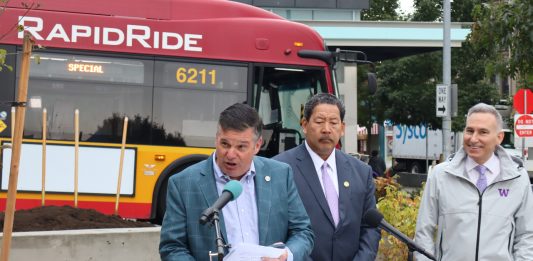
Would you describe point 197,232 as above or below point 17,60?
below

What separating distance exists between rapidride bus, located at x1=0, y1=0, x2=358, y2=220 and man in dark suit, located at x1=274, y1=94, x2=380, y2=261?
7787 mm

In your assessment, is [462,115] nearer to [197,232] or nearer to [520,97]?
[520,97]

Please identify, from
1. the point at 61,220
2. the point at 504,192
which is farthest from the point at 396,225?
the point at 61,220

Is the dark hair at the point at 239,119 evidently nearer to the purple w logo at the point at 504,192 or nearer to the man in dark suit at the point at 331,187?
the man in dark suit at the point at 331,187

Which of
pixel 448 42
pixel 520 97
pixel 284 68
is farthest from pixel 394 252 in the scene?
pixel 448 42

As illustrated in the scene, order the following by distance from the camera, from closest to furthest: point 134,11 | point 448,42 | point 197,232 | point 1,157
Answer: point 197,232, point 1,157, point 134,11, point 448,42

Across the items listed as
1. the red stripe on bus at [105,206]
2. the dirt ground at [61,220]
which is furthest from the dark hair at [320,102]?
the red stripe on bus at [105,206]

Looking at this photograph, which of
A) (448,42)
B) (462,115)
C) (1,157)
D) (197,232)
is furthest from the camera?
(462,115)

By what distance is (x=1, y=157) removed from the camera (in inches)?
458

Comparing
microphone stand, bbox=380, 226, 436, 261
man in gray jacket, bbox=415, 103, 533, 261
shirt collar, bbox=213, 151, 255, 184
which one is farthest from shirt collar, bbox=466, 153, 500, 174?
shirt collar, bbox=213, 151, 255, 184

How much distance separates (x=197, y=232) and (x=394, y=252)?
3624mm

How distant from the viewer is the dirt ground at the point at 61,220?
8.34 m

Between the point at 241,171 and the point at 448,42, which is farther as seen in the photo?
the point at 448,42

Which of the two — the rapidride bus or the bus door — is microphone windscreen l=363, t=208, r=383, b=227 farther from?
the bus door
